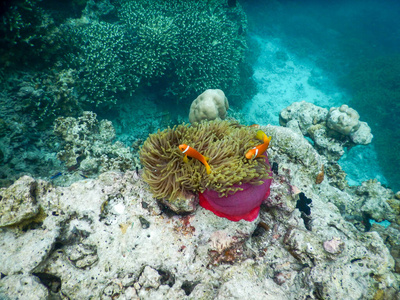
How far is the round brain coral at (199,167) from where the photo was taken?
85.4 inches

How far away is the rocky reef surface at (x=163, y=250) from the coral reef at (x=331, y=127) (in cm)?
322

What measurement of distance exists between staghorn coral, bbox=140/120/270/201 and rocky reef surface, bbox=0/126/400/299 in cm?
34

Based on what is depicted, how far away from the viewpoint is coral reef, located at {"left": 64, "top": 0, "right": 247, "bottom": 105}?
536cm

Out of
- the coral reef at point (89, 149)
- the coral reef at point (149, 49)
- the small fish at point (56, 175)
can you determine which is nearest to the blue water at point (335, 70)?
the coral reef at point (149, 49)

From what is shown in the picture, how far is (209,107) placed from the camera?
442 cm

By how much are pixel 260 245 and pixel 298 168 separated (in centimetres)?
149

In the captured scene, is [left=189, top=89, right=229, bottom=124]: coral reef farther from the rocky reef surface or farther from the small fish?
the small fish

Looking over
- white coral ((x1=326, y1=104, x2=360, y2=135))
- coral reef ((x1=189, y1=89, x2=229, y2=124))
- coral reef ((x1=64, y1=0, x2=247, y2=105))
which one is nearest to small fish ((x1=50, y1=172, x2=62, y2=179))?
coral reef ((x1=64, y1=0, x2=247, y2=105))

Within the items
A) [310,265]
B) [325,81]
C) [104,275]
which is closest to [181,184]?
[104,275]

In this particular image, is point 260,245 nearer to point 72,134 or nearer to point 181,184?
point 181,184

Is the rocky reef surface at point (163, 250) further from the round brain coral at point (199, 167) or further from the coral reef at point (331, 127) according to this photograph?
the coral reef at point (331, 127)

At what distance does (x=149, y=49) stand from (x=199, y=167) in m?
5.19

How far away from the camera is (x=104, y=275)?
78.8 inches

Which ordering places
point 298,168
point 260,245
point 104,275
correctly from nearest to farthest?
1. point 104,275
2. point 260,245
3. point 298,168
